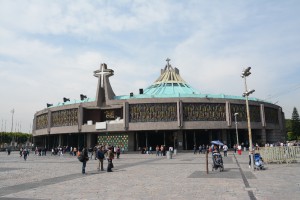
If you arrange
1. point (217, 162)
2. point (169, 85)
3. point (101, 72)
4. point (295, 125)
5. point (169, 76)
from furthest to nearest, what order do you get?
point (295, 125), point (169, 76), point (169, 85), point (101, 72), point (217, 162)

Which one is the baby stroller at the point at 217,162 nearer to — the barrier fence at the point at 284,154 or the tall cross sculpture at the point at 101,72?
the barrier fence at the point at 284,154

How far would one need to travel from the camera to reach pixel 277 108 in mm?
67875

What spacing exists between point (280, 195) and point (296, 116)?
109 m

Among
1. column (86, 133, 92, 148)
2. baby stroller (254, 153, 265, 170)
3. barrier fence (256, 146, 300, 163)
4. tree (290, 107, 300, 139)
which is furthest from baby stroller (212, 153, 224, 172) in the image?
tree (290, 107, 300, 139)

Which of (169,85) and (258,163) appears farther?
(169,85)

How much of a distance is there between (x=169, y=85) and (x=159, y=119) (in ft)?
55.9

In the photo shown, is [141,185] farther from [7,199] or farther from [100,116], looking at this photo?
[100,116]

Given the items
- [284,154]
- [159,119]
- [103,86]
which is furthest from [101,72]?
[284,154]

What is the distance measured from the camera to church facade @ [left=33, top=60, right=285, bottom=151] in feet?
182

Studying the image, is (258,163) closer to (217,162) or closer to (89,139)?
(217,162)

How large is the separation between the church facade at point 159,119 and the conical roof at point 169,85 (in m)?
0.37

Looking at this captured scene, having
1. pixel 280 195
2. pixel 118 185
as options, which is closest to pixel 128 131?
pixel 118 185

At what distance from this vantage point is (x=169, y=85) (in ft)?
231

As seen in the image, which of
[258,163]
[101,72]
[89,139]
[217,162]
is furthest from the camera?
[101,72]
